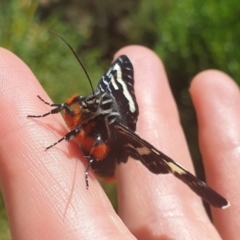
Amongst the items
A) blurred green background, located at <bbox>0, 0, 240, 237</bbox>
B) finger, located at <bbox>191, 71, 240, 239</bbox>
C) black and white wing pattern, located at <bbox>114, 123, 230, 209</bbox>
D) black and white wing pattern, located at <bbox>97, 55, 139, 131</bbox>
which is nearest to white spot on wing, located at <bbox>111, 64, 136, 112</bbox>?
black and white wing pattern, located at <bbox>97, 55, 139, 131</bbox>

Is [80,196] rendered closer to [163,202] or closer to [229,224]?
[163,202]

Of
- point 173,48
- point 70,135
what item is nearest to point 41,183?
point 70,135

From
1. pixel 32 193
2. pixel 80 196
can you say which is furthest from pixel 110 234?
pixel 32 193

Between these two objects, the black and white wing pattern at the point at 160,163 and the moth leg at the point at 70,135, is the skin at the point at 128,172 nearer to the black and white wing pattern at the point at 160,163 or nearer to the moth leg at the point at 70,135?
the moth leg at the point at 70,135

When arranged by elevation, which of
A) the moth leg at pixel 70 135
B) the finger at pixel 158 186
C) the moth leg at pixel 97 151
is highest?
the moth leg at pixel 70 135

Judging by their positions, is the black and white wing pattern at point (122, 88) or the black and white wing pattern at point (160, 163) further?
the black and white wing pattern at point (122, 88)

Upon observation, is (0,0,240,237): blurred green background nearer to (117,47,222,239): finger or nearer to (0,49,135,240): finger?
(117,47,222,239): finger

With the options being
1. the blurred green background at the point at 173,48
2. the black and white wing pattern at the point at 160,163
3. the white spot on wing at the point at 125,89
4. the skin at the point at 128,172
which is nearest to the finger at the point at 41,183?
the skin at the point at 128,172

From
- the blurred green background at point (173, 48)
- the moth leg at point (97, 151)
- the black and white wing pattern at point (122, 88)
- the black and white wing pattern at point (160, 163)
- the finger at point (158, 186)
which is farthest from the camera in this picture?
the blurred green background at point (173, 48)
